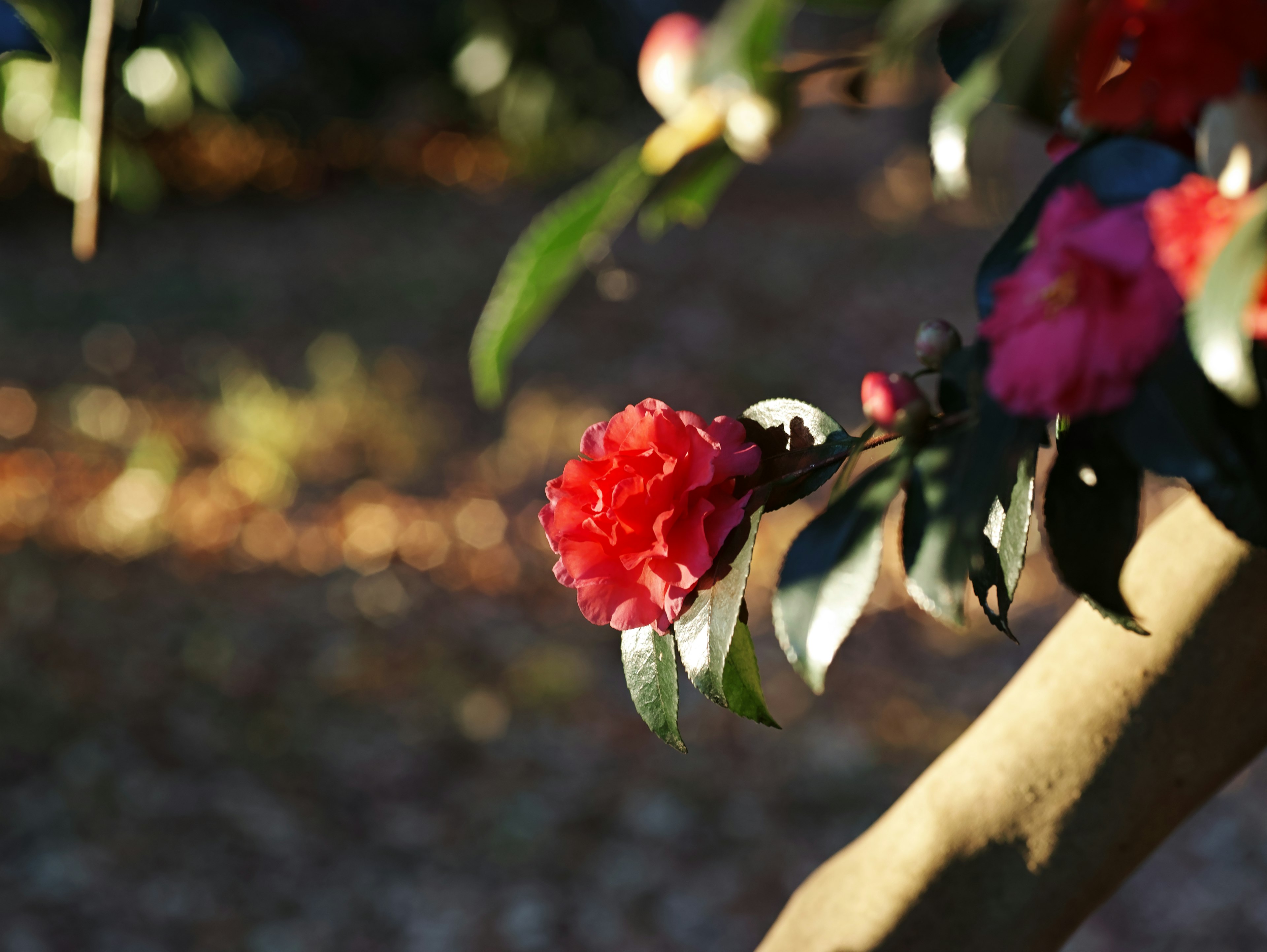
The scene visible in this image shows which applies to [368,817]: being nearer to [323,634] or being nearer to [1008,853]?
[323,634]

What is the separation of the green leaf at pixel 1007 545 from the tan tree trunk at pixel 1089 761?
0.77 ft

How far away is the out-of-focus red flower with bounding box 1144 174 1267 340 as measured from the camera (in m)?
0.32

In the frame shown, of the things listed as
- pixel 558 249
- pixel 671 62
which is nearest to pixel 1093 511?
pixel 558 249

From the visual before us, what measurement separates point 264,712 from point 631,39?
446cm

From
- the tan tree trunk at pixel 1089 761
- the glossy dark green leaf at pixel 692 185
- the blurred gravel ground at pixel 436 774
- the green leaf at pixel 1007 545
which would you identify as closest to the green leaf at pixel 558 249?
the glossy dark green leaf at pixel 692 185

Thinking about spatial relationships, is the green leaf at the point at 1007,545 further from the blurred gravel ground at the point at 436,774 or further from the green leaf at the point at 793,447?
the blurred gravel ground at the point at 436,774

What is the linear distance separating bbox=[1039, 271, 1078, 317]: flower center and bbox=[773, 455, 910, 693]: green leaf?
0.09 metres

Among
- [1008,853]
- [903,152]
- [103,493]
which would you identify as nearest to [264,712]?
[103,493]

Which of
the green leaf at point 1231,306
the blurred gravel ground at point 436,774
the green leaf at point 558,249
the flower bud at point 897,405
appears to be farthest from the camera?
the blurred gravel ground at point 436,774

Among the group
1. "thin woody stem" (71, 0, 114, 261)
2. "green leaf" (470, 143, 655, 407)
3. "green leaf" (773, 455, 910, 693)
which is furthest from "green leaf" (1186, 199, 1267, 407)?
"thin woody stem" (71, 0, 114, 261)

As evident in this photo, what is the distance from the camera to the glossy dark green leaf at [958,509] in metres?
0.36

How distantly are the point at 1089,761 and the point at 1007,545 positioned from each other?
0.94 feet

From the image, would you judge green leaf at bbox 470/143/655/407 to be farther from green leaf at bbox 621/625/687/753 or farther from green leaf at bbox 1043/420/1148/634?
green leaf at bbox 1043/420/1148/634

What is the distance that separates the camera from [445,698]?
2365 millimetres
